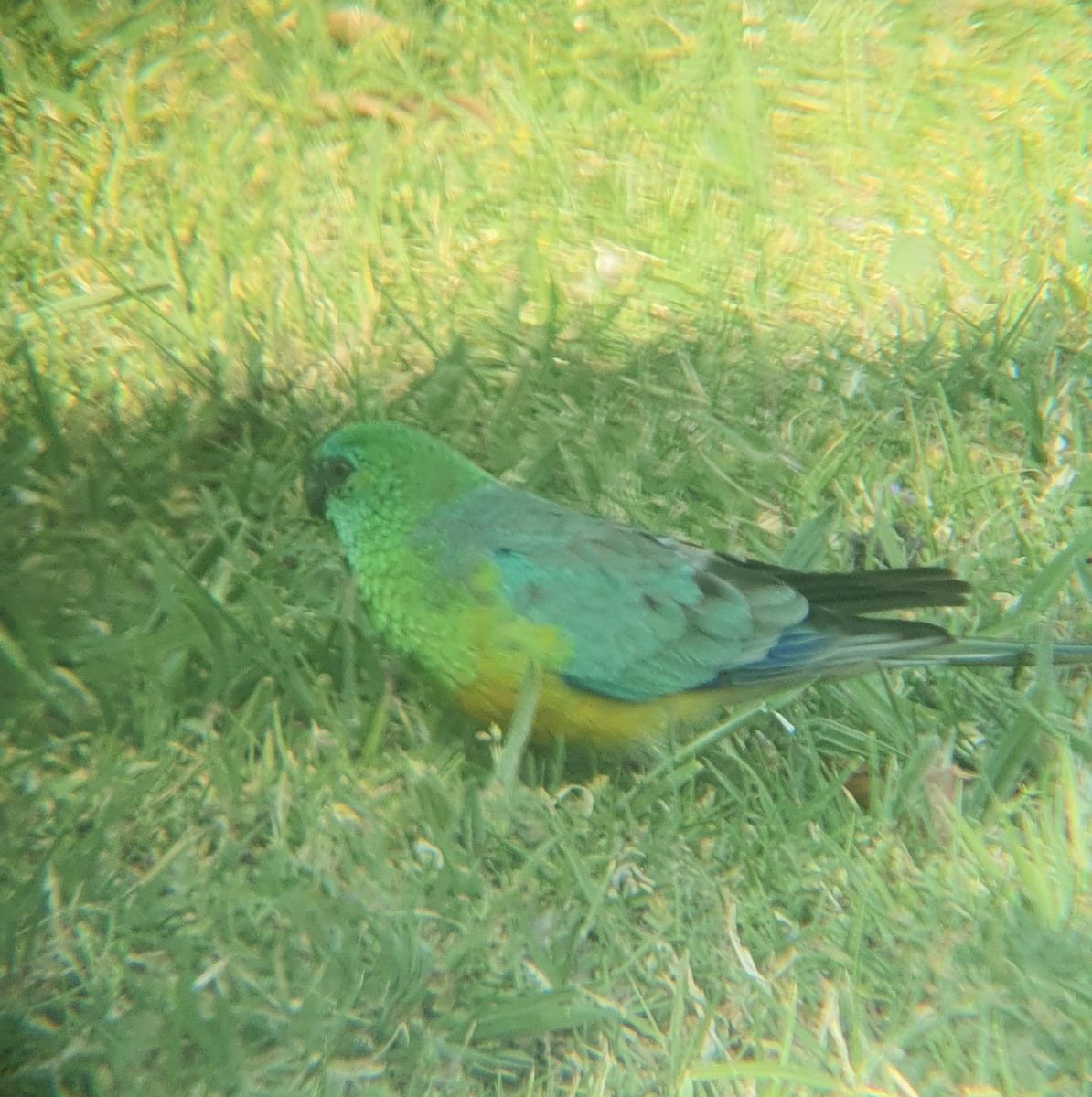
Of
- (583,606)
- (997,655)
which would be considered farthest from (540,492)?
(997,655)

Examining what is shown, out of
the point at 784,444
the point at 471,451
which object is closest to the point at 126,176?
the point at 471,451

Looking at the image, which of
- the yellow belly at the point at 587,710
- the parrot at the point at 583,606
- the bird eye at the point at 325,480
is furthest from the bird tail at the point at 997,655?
the bird eye at the point at 325,480

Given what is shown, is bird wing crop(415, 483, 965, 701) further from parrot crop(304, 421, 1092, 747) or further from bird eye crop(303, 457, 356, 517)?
bird eye crop(303, 457, 356, 517)

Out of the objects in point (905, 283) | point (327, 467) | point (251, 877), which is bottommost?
point (251, 877)

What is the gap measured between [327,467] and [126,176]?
1744 mm

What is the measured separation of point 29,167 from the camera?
13.1 ft

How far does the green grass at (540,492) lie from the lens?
6.84 ft

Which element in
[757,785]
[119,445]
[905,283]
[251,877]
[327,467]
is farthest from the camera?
[905,283]

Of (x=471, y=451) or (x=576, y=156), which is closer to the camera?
(x=471, y=451)

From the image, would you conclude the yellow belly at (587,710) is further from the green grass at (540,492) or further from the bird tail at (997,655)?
the bird tail at (997,655)

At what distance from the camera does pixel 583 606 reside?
257cm

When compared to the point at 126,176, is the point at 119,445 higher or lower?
lower

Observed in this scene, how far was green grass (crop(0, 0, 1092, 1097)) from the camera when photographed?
209cm

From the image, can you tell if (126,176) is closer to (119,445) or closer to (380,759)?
(119,445)
